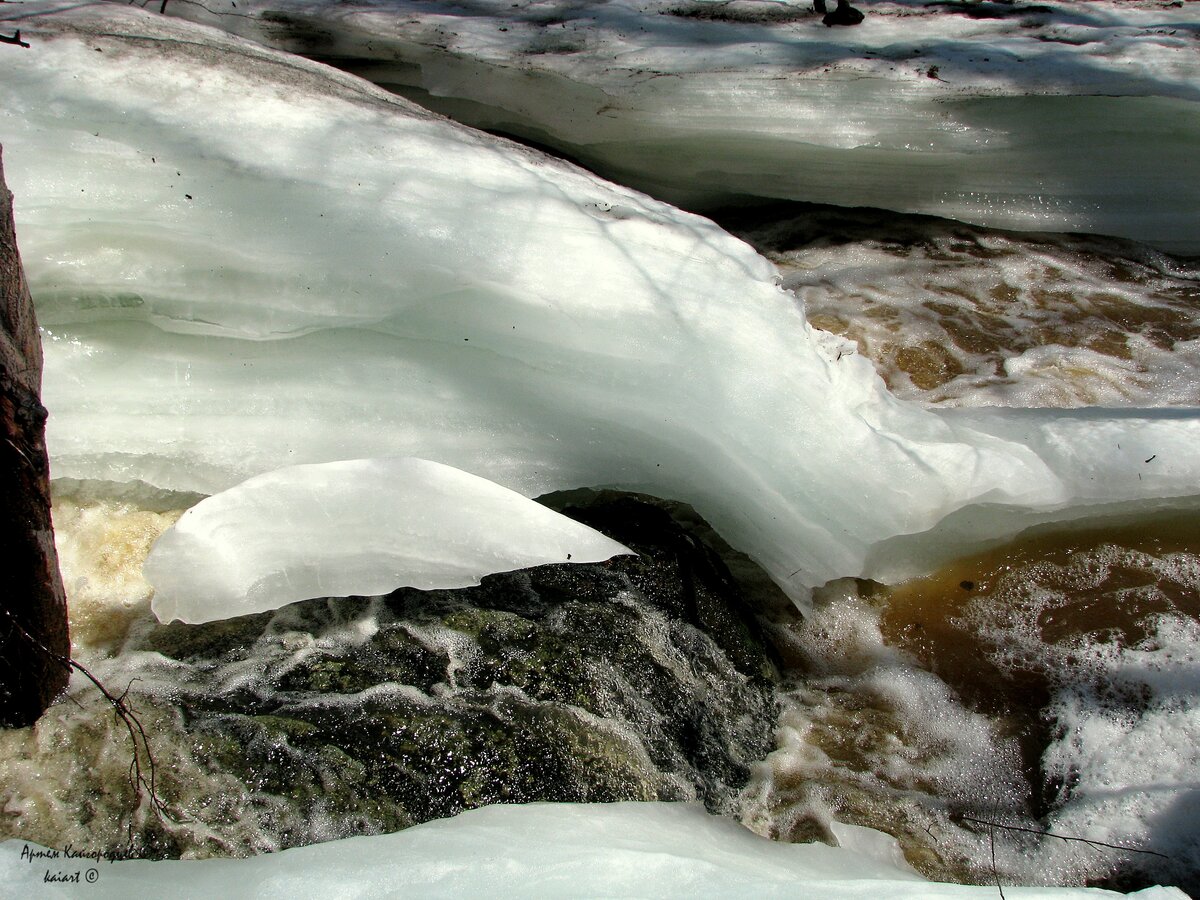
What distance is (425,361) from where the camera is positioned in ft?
7.55

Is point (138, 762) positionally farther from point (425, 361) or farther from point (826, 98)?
point (826, 98)

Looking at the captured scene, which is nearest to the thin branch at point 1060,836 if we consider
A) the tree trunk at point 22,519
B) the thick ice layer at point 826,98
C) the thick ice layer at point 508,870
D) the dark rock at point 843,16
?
the thick ice layer at point 508,870

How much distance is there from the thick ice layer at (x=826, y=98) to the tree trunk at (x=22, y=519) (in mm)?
2518

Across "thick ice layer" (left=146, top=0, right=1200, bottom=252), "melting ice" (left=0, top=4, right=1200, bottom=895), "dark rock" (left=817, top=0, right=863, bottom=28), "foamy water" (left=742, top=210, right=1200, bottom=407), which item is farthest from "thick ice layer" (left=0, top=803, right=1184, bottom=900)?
"dark rock" (left=817, top=0, right=863, bottom=28)

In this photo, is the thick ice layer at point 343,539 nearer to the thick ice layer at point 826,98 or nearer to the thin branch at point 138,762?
the thin branch at point 138,762

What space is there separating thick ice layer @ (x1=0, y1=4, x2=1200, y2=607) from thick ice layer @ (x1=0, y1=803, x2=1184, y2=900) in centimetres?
82

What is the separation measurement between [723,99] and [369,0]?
1737mm

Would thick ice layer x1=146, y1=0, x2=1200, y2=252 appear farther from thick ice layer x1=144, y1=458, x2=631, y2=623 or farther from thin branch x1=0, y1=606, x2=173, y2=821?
thin branch x1=0, y1=606, x2=173, y2=821

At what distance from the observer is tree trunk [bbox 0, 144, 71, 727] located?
54.6 inches

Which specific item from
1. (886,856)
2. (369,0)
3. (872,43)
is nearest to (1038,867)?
(886,856)

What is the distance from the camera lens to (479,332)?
2.28m

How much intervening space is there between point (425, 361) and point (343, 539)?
0.54 metres

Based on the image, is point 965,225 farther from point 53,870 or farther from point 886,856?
point 53,870

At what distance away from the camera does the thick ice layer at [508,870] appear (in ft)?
4.57
